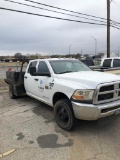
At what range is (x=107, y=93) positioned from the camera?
4.45 meters

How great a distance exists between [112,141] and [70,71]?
7.58ft

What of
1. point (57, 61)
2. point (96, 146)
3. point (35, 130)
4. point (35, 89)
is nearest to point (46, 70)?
point (57, 61)

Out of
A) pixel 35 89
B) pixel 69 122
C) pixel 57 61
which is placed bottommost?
pixel 69 122

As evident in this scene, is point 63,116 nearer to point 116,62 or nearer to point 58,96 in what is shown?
point 58,96

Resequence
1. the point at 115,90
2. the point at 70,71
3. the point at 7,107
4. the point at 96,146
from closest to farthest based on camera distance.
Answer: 1. the point at 96,146
2. the point at 115,90
3. the point at 70,71
4. the point at 7,107

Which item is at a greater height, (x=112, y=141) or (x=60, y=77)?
(x=60, y=77)

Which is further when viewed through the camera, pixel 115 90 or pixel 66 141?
pixel 115 90

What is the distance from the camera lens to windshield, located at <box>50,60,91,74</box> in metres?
5.71

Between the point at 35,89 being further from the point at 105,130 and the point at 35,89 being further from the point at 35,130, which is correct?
the point at 105,130

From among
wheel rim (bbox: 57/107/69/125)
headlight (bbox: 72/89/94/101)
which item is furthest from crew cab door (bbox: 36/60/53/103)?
headlight (bbox: 72/89/94/101)

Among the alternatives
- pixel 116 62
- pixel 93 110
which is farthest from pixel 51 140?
pixel 116 62

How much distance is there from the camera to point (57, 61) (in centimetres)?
614

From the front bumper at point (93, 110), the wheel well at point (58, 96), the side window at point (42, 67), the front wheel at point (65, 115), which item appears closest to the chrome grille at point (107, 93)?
the front bumper at point (93, 110)

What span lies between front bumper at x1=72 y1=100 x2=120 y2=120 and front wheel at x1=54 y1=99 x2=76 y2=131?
0.20 m
